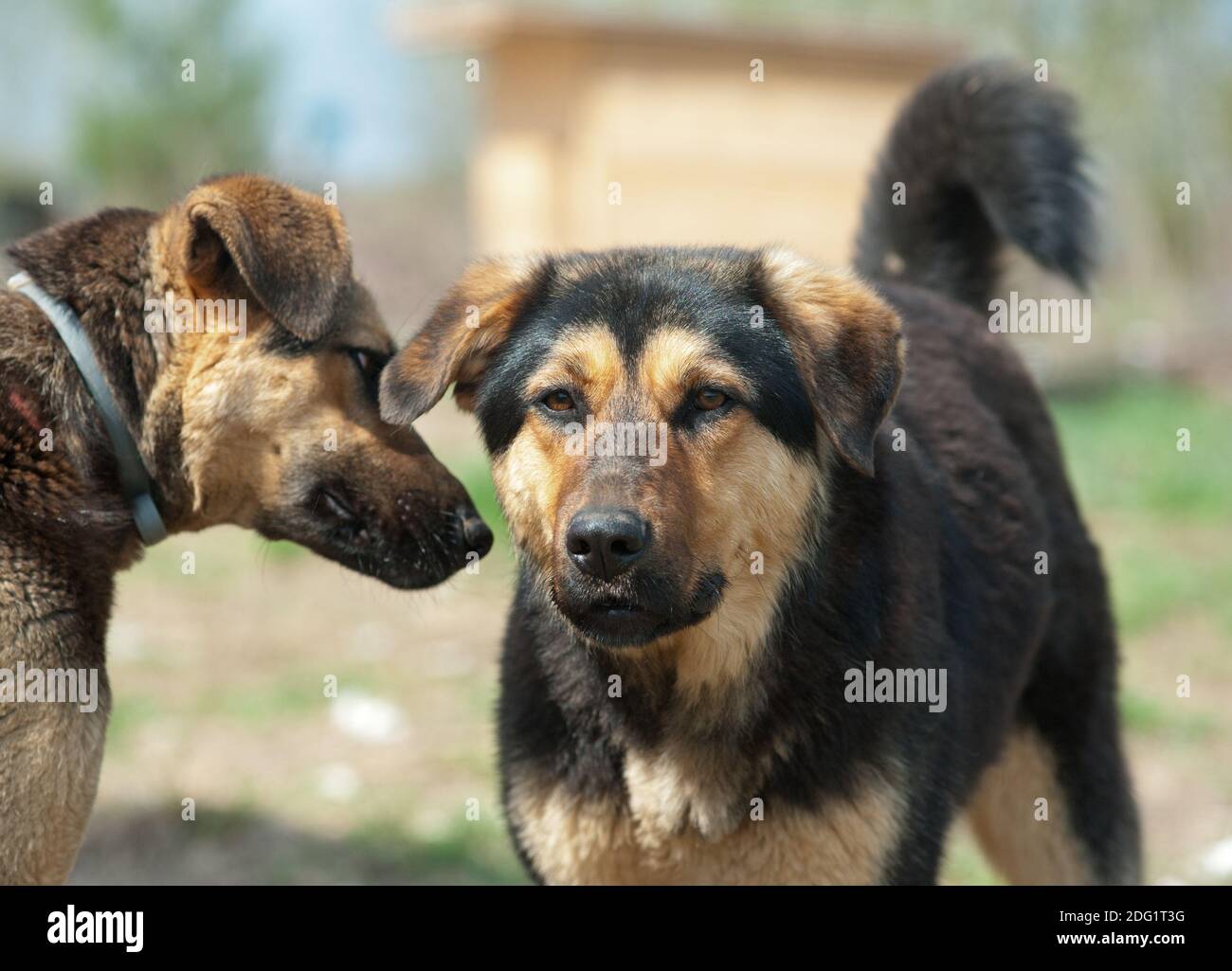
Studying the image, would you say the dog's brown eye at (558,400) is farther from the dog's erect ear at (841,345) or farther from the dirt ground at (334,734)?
the dirt ground at (334,734)

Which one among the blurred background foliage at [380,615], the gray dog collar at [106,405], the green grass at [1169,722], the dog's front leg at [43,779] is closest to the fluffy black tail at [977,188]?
the blurred background foliage at [380,615]

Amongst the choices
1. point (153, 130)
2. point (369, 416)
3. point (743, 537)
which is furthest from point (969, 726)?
point (153, 130)

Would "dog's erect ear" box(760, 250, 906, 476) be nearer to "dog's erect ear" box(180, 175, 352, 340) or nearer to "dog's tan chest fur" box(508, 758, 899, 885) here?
"dog's tan chest fur" box(508, 758, 899, 885)

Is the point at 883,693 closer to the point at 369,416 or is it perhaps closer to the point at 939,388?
the point at 939,388

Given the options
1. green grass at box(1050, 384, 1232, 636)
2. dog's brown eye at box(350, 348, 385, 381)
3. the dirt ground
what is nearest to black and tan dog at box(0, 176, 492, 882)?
dog's brown eye at box(350, 348, 385, 381)

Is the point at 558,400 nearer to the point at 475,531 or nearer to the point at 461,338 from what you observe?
the point at 461,338

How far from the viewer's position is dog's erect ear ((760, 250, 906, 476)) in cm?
368

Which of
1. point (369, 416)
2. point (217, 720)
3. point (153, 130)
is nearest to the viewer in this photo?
point (369, 416)

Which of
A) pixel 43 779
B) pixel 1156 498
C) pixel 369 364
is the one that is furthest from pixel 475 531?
pixel 1156 498

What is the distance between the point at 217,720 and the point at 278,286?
399 cm

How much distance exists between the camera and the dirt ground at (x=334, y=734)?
6055 millimetres

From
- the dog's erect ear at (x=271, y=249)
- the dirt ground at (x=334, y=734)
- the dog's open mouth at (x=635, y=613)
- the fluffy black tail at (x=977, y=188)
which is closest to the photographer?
the dog's open mouth at (x=635, y=613)

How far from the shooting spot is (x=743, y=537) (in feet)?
12.3

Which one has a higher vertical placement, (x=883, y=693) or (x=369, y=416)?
(x=369, y=416)
